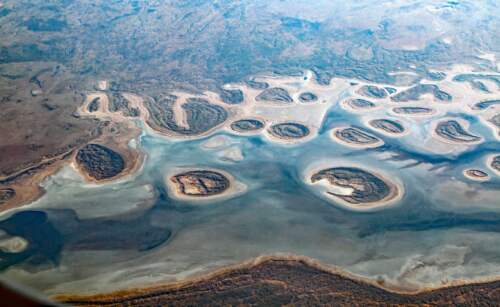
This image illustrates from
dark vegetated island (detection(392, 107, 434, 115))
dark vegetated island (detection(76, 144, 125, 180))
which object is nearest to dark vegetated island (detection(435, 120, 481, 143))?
dark vegetated island (detection(392, 107, 434, 115))

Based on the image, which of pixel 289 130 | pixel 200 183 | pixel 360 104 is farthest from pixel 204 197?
pixel 360 104

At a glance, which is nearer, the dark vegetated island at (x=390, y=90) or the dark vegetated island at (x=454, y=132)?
the dark vegetated island at (x=454, y=132)

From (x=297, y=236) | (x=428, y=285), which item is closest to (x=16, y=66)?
(x=297, y=236)

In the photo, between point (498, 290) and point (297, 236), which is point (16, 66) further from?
point (498, 290)

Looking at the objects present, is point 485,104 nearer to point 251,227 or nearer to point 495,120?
point 495,120

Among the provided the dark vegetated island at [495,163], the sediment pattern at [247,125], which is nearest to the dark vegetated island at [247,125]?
the sediment pattern at [247,125]

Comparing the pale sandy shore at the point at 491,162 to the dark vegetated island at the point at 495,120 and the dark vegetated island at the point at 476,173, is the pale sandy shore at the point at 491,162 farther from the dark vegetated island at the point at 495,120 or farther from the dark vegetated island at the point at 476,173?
the dark vegetated island at the point at 495,120
